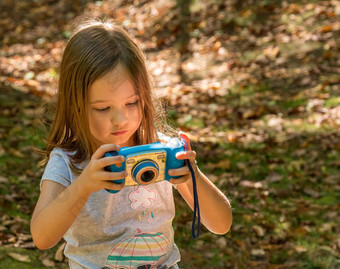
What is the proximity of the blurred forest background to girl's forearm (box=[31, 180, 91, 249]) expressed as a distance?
75 cm

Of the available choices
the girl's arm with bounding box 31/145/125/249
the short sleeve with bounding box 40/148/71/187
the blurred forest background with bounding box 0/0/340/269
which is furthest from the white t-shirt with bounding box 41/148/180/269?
the blurred forest background with bounding box 0/0/340/269

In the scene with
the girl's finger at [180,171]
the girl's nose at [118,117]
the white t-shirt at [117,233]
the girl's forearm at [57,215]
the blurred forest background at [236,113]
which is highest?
the girl's nose at [118,117]

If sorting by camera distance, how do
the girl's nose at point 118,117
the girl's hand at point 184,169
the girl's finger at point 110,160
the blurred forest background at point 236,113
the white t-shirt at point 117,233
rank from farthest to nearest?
the blurred forest background at point 236,113
the white t-shirt at point 117,233
the girl's nose at point 118,117
the girl's hand at point 184,169
the girl's finger at point 110,160

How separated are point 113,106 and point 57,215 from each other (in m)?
0.49

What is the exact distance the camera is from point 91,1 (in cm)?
1114

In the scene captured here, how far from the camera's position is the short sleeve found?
80.7 inches

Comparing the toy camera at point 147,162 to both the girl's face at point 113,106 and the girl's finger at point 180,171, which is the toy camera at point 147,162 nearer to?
the girl's finger at point 180,171

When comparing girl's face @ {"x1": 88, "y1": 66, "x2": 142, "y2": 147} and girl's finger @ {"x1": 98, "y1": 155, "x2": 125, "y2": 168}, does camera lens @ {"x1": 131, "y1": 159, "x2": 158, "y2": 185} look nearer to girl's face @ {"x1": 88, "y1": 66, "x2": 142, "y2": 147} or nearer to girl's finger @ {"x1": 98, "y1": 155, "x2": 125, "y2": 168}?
girl's finger @ {"x1": 98, "y1": 155, "x2": 125, "y2": 168}

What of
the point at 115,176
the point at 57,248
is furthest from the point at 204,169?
the point at 115,176

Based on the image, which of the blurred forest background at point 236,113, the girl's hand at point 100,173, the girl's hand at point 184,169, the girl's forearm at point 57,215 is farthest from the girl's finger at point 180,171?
the blurred forest background at point 236,113

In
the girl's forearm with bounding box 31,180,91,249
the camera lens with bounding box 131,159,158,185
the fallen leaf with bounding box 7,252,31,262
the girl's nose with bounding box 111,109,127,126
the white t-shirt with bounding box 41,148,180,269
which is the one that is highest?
the girl's nose with bounding box 111,109,127,126

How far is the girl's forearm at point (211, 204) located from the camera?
2008 millimetres

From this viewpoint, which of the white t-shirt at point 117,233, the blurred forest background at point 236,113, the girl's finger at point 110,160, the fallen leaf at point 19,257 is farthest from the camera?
the blurred forest background at point 236,113

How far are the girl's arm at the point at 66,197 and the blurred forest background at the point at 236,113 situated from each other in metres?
0.67
